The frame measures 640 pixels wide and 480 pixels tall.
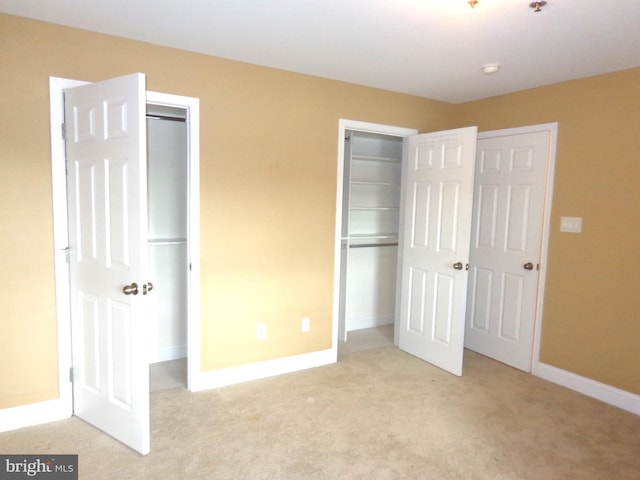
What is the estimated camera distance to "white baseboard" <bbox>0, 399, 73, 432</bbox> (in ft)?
7.86

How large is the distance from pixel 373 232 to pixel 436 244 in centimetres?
115

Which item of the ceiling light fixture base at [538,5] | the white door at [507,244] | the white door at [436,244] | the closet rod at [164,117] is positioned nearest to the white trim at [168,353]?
the closet rod at [164,117]

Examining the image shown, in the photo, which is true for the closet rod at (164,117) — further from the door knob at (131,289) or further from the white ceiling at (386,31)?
the door knob at (131,289)

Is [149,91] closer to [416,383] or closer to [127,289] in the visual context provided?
[127,289]

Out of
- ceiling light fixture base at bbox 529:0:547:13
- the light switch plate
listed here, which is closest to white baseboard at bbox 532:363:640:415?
the light switch plate

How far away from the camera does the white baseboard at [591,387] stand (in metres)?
2.86

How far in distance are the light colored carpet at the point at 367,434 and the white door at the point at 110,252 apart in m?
0.24

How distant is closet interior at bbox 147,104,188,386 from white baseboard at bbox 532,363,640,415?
118 inches

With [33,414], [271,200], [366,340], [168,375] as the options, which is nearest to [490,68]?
[271,200]

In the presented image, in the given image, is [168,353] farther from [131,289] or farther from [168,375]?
[131,289]

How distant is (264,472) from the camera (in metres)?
2.13

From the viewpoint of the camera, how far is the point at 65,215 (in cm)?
247

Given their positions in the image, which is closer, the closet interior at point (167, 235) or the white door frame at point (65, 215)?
the white door frame at point (65, 215)

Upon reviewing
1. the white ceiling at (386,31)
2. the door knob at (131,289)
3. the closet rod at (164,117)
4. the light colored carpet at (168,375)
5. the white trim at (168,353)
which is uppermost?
the white ceiling at (386,31)
